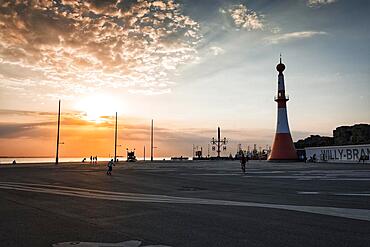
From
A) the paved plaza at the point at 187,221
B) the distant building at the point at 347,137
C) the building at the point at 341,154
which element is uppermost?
the distant building at the point at 347,137

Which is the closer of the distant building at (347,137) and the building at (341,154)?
the building at (341,154)

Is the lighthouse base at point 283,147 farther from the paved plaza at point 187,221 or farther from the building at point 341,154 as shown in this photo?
the paved plaza at point 187,221

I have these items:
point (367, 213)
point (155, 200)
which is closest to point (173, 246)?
point (367, 213)

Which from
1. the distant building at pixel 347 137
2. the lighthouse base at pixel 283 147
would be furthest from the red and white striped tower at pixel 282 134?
the distant building at pixel 347 137

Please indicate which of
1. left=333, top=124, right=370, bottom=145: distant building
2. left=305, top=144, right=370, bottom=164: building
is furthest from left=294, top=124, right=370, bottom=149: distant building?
left=305, top=144, right=370, bottom=164: building

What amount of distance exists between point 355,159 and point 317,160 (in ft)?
36.3

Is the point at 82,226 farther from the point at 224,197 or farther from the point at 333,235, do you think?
the point at 224,197

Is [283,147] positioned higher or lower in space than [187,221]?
higher

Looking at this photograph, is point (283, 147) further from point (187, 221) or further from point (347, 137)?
point (347, 137)

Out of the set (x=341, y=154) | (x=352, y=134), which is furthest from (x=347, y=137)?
(x=341, y=154)

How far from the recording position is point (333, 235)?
288 inches

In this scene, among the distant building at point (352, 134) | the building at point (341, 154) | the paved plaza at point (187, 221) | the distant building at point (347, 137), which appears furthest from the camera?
the distant building at point (347, 137)

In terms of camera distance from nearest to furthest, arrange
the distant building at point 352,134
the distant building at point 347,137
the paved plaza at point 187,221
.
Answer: the paved plaza at point 187,221 → the distant building at point 352,134 → the distant building at point 347,137

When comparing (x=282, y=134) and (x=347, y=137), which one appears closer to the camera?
(x=282, y=134)
